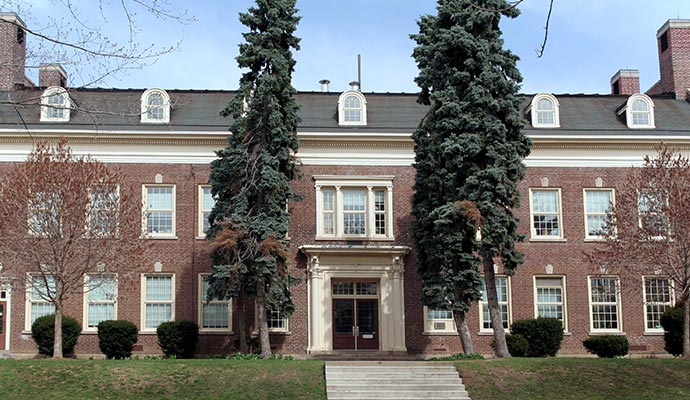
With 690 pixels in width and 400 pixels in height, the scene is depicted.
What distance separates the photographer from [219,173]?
29.6 m

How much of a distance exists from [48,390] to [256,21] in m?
13.4

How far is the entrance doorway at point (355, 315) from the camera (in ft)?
108

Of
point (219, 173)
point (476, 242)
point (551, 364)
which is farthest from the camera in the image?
point (219, 173)

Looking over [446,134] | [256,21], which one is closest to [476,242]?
[446,134]

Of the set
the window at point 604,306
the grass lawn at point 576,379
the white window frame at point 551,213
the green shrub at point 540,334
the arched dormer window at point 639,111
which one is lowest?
the grass lawn at point 576,379

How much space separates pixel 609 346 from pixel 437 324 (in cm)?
611

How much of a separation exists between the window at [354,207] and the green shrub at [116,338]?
7659 mm

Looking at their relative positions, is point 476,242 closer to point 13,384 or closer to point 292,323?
point 292,323

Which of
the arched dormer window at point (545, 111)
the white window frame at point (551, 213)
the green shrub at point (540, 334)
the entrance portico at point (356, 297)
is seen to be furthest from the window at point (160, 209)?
the arched dormer window at point (545, 111)

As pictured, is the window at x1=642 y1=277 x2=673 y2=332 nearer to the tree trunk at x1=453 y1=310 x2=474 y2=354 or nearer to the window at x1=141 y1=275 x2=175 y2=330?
the tree trunk at x1=453 y1=310 x2=474 y2=354

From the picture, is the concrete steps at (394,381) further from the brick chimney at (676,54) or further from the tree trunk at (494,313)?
the brick chimney at (676,54)

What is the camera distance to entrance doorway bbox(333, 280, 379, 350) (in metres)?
32.8

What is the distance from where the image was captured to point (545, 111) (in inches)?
1387

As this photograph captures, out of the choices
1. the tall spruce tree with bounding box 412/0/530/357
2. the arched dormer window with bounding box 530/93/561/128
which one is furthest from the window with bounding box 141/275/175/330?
the arched dormer window with bounding box 530/93/561/128
